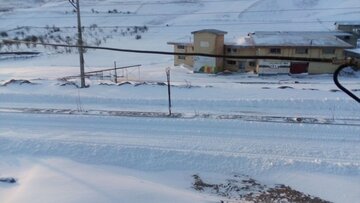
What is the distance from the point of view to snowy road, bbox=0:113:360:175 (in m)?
10.5

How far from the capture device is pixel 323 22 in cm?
4659

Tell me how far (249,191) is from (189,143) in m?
2.88

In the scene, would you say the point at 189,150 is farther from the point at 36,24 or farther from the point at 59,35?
the point at 36,24

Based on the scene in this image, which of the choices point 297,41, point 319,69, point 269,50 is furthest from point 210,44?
point 319,69

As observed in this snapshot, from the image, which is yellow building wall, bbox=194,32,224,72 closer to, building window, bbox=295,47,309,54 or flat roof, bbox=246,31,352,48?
flat roof, bbox=246,31,352,48

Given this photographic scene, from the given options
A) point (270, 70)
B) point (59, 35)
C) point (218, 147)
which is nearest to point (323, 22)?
point (270, 70)

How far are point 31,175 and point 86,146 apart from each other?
2019mm

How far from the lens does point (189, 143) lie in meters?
11.7

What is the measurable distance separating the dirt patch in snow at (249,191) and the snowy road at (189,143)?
0.57 metres

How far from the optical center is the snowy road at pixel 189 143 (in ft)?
34.4


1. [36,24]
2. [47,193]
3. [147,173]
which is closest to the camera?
[47,193]

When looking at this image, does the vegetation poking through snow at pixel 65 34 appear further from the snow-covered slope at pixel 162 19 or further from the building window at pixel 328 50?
the building window at pixel 328 50

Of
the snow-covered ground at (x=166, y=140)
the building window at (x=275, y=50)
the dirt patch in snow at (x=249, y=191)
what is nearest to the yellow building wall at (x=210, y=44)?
the building window at (x=275, y=50)

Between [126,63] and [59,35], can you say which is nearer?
[126,63]
